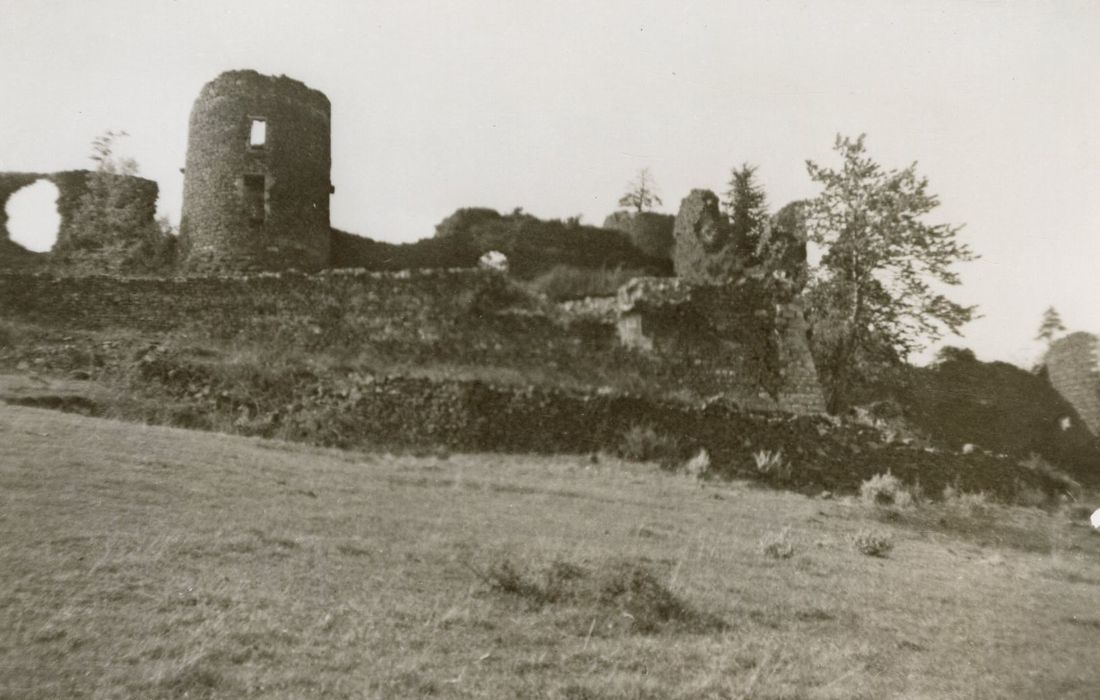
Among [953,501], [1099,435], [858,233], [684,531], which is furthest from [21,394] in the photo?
[1099,435]

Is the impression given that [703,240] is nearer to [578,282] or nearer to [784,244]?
[784,244]

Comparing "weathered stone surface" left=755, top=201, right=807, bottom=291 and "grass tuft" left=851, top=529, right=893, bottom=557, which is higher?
"weathered stone surface" left=755, top=201, right=807, bottom=291

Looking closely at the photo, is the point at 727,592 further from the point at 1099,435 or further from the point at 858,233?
the point at 1099,435

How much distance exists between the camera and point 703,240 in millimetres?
29875

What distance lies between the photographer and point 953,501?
13.8 metres

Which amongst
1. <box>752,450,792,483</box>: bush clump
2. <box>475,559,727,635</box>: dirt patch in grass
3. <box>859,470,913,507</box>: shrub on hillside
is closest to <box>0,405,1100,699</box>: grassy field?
<box>475,559,727,635</box>: dirt patch in grass

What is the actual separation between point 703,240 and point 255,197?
48.8ft

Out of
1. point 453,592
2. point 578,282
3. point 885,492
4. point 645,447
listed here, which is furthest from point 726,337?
point 453,592

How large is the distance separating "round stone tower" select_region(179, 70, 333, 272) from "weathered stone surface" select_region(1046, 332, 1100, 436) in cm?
2294

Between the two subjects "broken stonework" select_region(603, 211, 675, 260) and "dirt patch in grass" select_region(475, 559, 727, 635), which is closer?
"dirt patch in grass" select_region(475, 559, 727, 635)

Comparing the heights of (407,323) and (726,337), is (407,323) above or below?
below

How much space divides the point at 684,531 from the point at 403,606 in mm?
4380

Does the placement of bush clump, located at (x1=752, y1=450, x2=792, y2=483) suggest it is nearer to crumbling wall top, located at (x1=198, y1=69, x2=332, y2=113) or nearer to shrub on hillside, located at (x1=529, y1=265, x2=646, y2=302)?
shrub on hillside, located at (x1=529, y1=265, x2=646, y2=302)

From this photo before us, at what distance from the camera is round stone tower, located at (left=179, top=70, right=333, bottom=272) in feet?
75.1
